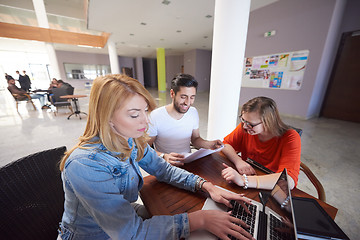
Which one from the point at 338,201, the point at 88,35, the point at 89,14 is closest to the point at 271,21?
the point at 338,201

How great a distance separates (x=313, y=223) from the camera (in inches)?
21.9

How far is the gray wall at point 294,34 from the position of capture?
3.68m

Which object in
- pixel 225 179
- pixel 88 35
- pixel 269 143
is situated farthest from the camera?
pixel 88 35

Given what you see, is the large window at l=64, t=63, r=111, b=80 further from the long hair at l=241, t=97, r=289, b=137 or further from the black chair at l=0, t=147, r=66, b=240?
the long hair at l=241, t=97, r=289, b=137

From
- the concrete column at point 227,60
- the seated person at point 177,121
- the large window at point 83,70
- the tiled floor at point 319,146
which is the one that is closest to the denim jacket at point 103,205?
the seated person at point 177,121

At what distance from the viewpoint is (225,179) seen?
2.86 ft

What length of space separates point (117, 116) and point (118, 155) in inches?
7.1

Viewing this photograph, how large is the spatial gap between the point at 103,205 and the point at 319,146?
3.71 metres

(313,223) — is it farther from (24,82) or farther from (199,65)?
(199,65)

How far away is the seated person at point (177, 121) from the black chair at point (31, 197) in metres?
0.74

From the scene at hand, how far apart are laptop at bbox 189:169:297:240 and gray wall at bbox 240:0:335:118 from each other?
4839mm

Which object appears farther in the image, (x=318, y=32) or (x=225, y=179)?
(x=318, y=32)

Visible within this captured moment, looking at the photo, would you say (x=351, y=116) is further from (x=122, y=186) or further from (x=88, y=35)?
(x=88, y=35)

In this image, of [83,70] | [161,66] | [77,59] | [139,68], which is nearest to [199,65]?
[161,66]
